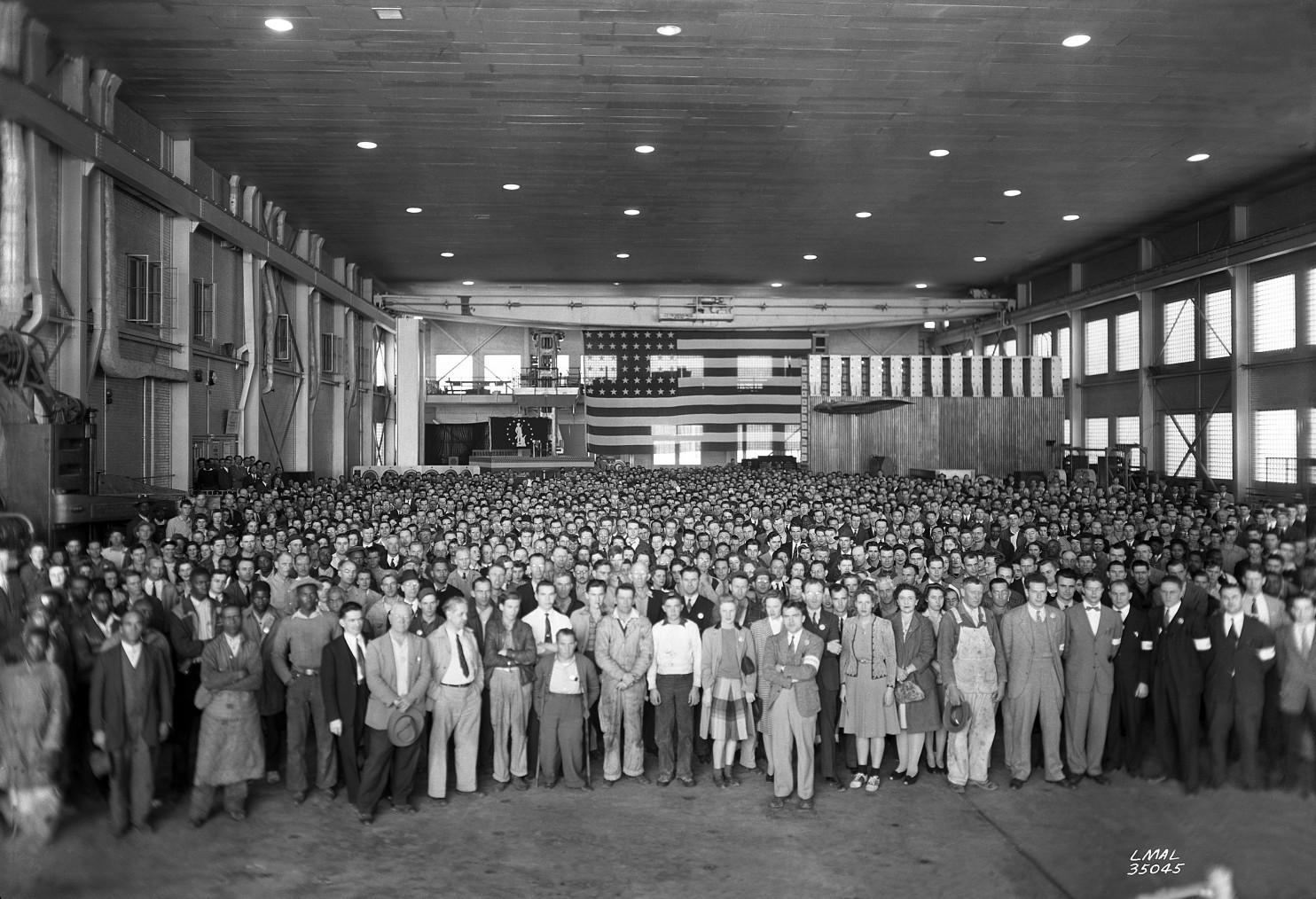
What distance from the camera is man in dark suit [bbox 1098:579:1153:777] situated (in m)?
8.48

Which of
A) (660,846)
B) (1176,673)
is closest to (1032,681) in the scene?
(1176,673)

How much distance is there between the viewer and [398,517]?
17391mm

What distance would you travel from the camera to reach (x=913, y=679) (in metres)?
8.49

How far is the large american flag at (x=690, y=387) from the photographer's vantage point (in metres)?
41.9

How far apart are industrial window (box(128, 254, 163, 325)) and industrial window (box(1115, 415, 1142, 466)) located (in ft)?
83.9

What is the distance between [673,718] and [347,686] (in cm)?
276

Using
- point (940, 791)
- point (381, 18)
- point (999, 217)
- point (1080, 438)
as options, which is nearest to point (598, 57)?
point (381, 18)

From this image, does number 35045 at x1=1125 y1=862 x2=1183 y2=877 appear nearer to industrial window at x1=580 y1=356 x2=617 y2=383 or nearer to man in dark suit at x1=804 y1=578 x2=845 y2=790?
man in dark suit at x1=804 y1=578 x2=845 y2=790

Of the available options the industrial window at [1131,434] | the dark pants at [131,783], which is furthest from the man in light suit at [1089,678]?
the industrial window at [1131,434]

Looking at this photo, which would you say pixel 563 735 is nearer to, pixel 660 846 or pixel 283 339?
pixel 660 846

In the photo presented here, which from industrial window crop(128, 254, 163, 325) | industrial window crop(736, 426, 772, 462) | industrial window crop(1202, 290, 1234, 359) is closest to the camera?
industrial window crop(128, 254, 163, 325)

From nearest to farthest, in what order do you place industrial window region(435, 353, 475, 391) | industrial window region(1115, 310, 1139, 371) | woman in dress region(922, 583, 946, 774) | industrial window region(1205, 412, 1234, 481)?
woman in dress region(922, 583, 946, 774) < industrial window region(1205, 412, 1234, 481) < industrial window region(1115, 310, 1139, 371) < industrial window region(435, 353, 475, 391)

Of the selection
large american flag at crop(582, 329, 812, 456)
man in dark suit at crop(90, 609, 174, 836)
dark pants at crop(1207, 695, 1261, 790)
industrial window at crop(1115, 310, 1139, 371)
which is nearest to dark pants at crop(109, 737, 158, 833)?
man in dark suit at crop(90, 609, 174, 836)

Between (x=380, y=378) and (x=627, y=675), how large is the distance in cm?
3435
